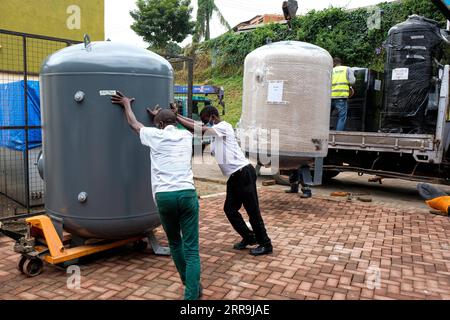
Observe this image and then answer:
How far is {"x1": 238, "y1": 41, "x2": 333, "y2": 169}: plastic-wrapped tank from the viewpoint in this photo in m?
6.49

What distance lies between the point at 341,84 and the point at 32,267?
6955 mm

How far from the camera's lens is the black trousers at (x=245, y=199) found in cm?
467

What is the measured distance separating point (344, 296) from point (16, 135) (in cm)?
537

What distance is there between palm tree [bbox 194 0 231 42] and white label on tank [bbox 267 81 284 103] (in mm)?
27328

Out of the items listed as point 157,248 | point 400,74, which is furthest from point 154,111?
point 400,74

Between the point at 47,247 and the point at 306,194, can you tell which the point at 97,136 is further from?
the point at 306,194

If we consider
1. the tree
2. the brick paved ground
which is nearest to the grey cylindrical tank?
the brick paved ground

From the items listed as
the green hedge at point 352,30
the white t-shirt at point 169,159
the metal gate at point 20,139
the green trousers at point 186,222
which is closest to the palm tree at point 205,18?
the green hedge at point 352,30

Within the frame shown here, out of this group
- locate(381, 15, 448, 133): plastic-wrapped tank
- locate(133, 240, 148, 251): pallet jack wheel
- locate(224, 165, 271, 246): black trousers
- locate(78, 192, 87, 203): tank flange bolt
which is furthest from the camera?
locate(381, 15, 448, 133): plastic-wrapped tank

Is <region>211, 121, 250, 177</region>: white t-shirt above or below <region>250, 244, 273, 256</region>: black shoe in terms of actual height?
above

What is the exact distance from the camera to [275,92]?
657 cm

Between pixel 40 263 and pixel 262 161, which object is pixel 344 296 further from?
pixel 262 161

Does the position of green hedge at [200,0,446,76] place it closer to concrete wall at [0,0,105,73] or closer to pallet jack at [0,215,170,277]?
concrete wall at [0,0,105,73]

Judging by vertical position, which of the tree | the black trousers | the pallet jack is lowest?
the pallet jack
